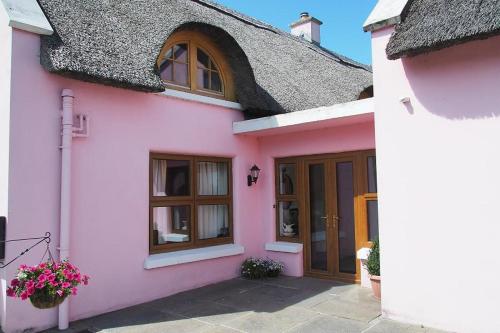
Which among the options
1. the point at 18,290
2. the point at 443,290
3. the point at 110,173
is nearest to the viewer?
the point at 18,290

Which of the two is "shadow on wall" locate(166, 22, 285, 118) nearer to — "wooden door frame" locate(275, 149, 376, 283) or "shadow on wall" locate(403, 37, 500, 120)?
"wooden door frame" locate(275, 149, 376, 283)

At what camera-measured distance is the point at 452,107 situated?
483 cm

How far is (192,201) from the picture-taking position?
719cm

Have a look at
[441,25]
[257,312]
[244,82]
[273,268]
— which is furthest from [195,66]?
[257,312]

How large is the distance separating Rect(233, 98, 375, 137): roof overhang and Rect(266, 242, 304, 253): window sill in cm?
216

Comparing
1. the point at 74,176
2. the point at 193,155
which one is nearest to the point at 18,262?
the point at 74,176

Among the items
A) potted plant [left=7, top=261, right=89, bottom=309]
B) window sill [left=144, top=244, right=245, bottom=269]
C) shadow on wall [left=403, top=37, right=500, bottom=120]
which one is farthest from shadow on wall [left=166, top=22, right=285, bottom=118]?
potted plant [left=7, top=261, right=89, bottom=309]

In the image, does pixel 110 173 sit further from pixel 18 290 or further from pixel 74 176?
pixel 18 290

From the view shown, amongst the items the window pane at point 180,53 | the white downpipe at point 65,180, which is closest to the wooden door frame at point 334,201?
the window pane at point 180,53

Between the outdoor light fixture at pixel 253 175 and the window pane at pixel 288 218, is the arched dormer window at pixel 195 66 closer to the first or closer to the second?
the outdoor light fixture at pixel 253 175

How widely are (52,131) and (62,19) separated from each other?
5.02ft

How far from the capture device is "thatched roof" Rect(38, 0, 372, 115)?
5387mm

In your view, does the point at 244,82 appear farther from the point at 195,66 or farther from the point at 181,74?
the point at 181,74

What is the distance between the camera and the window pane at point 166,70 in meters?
6.82
